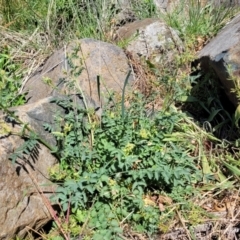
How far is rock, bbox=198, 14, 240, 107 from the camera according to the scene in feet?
9.16

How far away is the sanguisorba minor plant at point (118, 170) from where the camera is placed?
8.49 ft

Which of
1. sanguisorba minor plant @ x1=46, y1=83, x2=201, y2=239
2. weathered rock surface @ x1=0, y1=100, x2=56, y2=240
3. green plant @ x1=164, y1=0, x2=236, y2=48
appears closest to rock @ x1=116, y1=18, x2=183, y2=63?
green plant @ x1=164, y1=0, x2=236, y2=48

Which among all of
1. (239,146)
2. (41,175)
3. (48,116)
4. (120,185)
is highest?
(48,116)

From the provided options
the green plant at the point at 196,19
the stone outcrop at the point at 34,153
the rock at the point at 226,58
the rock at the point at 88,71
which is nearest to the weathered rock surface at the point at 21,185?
the stone outcrop at the point at 34,153

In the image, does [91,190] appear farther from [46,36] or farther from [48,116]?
[46,36]

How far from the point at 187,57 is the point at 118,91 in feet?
1.69

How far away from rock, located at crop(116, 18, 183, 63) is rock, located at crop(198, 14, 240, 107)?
18.1 inches

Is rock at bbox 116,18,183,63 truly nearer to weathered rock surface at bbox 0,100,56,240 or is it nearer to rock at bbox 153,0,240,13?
rock at bbox 153,0,240,13

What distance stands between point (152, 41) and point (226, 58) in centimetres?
101

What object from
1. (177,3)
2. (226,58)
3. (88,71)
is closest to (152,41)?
(88,71)

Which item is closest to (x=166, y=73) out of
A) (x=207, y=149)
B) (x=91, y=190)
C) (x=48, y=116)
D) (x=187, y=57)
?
(x=187, y=57)

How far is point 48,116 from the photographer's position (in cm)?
285

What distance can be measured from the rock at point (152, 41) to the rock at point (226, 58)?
1.51ft

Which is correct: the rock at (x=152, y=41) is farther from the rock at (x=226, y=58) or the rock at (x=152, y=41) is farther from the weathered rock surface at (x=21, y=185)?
the weathered rock surface at (x=21, y=185)
